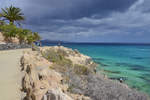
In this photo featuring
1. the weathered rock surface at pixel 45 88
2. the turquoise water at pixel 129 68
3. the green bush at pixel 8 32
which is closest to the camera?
the weathered rock surface at pixel 45 88

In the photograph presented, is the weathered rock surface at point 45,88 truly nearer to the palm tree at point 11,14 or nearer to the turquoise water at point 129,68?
the turquoise water at point 129,68

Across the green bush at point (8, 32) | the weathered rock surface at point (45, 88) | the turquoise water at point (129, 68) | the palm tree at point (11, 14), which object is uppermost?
the palm tree at point (11, 14)

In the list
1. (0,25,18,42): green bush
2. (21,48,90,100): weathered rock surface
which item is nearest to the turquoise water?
(21,48,90,100): weathered rock surface

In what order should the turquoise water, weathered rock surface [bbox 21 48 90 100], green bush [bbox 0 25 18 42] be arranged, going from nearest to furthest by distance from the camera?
1. weathered rock surface [bbox 21 48 90 100]
2. the turquoise water
3. green bush [bbox 0 25 18 42]

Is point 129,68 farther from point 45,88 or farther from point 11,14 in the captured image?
point 11,14

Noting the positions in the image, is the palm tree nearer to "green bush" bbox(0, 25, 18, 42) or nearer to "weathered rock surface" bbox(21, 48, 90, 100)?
"green bush" bbox(0, 25, 18, 42)

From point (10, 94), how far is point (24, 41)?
25.2m

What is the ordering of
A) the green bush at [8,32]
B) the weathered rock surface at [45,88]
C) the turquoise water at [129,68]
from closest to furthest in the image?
the weathered rock surface at [45,88]
the turquoise water at [129,68]
the green bush at [8,32]

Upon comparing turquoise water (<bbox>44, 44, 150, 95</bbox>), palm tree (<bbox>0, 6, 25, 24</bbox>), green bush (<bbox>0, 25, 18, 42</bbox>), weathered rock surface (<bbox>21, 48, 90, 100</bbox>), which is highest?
palm tree (<bbox>0, 6, 25, 24</bbox>)

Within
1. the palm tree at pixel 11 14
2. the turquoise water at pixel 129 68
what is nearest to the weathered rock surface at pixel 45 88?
the turquoise water at pixel 129 68

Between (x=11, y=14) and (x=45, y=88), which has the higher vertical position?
(x=11, y=14)

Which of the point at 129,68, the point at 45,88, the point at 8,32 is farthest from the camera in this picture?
the point at 8,32

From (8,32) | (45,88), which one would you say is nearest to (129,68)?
(45,88)

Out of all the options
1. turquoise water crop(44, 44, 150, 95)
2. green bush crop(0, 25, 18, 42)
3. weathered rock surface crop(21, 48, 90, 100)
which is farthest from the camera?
green bush crop(0, 25, 18, 42)
